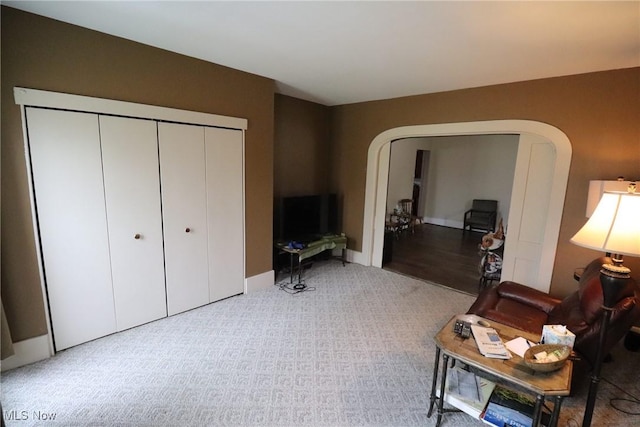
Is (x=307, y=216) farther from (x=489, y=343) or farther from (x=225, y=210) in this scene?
(x=489, y=343)

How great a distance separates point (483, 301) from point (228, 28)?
3027 mm

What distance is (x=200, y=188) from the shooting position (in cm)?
296

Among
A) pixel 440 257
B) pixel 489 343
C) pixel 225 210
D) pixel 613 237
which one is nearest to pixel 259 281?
pixel 225 210

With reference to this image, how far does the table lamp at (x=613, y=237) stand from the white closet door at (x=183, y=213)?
9.84ft

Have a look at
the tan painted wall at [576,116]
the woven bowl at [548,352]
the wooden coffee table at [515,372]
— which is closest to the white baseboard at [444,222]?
the tan painted wall at [576,116]

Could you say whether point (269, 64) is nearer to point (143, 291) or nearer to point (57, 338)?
point (143, 291)

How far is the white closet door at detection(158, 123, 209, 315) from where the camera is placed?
274 centimetres

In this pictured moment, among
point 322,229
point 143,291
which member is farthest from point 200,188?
point 322,229

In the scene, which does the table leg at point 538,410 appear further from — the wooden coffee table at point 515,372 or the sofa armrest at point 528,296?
the sofa armrest at point 528,296

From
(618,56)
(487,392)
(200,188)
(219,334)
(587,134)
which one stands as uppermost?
(618,56)

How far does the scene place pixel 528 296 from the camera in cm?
258

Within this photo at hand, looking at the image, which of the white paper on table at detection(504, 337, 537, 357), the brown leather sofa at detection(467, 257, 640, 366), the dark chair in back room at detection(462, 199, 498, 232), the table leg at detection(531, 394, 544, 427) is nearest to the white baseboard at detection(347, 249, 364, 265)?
the brown leather sofa at detection(467, 257, 640, 366)

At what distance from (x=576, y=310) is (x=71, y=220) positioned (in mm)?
3781

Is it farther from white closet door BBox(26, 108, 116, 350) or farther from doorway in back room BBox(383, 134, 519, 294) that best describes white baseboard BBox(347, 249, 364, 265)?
white closet door BBox(26, 108, 116, 350)
